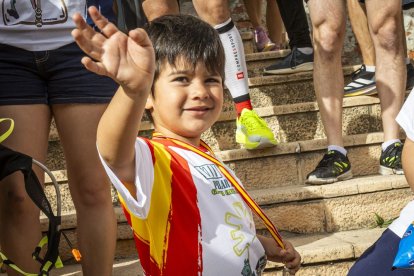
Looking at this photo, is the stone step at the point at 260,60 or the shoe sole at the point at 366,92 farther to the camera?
the stone step at the point at 260,60

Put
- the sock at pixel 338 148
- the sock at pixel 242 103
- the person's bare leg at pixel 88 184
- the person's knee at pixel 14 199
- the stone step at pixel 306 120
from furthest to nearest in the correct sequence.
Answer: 1. the stone step at pixel 306 120
2. the sock at pixel 242 103
3. the sock at pixel 338 148
4. the person's bare leg at pixel 88 184
5. the person's knee at pixel 14 199

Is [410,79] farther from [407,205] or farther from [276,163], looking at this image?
[407,205]

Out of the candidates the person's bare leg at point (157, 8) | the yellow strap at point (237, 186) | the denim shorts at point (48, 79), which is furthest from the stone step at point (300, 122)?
the yellow strap at point (237, 186)

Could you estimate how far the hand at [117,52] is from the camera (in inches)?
58.8

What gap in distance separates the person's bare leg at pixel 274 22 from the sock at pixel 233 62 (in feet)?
6.32

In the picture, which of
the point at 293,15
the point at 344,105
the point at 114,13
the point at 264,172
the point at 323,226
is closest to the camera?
the point at 114,13

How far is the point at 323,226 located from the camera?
328cm

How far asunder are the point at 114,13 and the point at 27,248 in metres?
0.93

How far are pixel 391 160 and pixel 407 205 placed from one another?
1.48m

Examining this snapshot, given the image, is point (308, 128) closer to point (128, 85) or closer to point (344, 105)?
point (344, 105)

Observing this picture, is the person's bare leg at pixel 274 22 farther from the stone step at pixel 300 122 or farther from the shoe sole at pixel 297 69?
the stone step at pixel 300 122

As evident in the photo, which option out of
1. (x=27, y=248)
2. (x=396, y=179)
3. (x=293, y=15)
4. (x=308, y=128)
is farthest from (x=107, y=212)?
(x=293, y=15)

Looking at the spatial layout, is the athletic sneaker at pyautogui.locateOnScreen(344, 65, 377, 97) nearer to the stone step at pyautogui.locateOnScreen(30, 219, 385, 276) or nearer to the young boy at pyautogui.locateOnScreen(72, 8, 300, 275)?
the stone step at pyautogui.locateOnScreen(30, 219, 385, 276)

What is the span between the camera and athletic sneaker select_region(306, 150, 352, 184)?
3.42 meters
